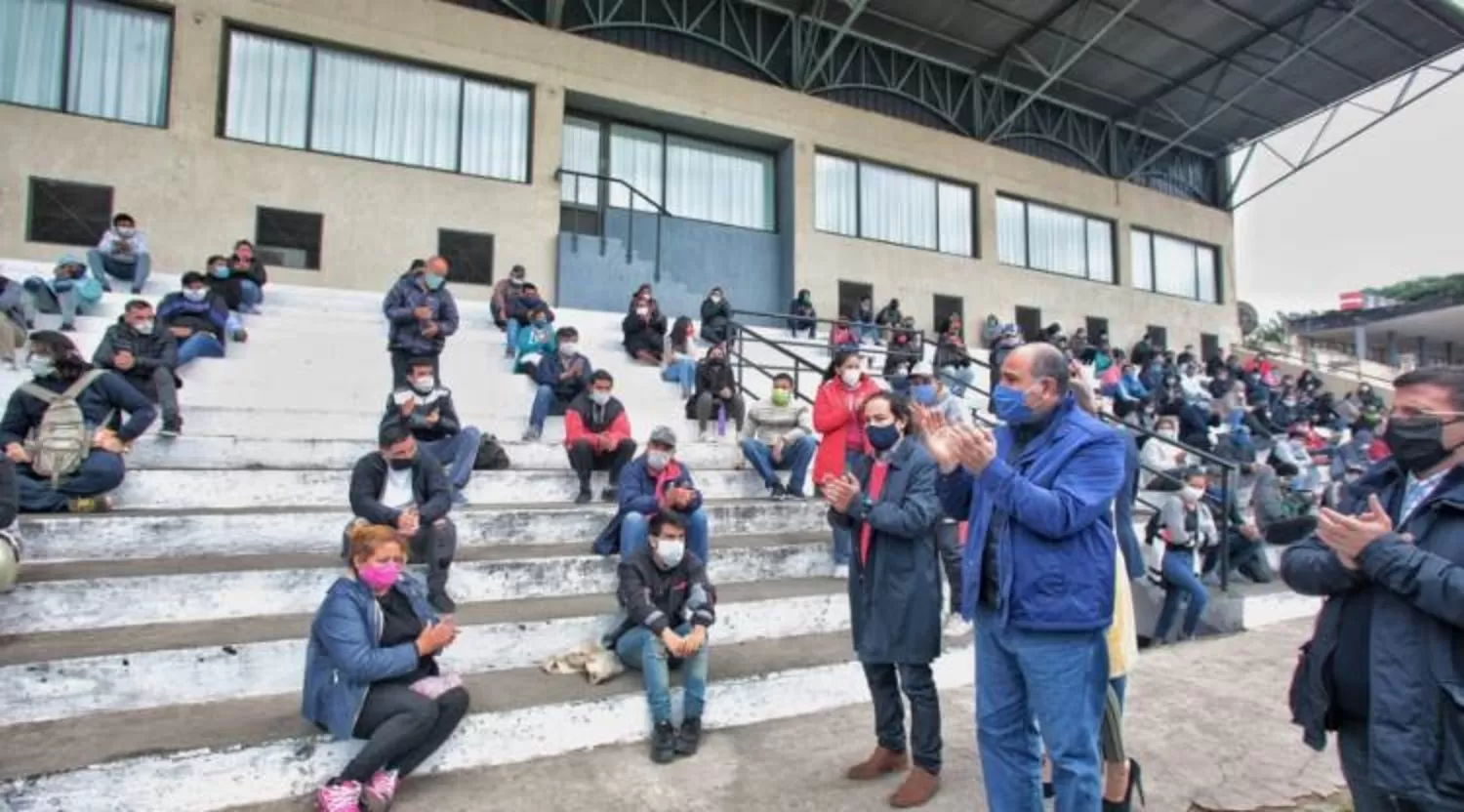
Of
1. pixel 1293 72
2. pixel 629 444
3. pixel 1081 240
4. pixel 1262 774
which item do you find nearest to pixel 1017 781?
pixel 1262 774

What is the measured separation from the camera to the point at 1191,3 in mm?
17750

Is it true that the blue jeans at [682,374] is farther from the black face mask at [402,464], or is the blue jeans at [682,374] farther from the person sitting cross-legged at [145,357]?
the person sitting cross-legged at [145,357]

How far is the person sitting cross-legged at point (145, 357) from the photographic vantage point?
598cm

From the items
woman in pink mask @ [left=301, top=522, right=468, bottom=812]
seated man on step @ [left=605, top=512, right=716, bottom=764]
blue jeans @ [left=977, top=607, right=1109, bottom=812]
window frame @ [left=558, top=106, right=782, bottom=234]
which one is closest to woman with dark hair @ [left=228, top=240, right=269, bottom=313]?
window frame @ [left=558, top=106, right=782, bottom=234]

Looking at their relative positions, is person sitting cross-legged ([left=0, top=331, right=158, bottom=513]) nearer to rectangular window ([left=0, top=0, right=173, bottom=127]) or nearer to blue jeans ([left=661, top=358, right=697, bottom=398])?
blue jeans ([left=661, top=358, right=697, bottom=398])

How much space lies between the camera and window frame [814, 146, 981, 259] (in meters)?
18.0

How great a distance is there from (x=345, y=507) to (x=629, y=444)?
2161 millimetres

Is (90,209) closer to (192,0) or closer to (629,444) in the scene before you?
(192,0)

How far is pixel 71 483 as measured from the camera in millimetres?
4758

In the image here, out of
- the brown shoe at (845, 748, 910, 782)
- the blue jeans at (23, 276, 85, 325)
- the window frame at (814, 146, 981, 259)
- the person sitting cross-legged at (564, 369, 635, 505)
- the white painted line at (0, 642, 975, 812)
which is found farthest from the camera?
the window frame at (814, 146, 981, 259)

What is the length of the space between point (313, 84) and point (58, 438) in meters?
10.3

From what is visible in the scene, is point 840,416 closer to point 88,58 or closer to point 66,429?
point 66,429

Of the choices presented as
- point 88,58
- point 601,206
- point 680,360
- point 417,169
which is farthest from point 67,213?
point 680,360

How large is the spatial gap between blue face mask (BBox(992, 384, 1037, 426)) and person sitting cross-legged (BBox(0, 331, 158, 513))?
5146 mm
